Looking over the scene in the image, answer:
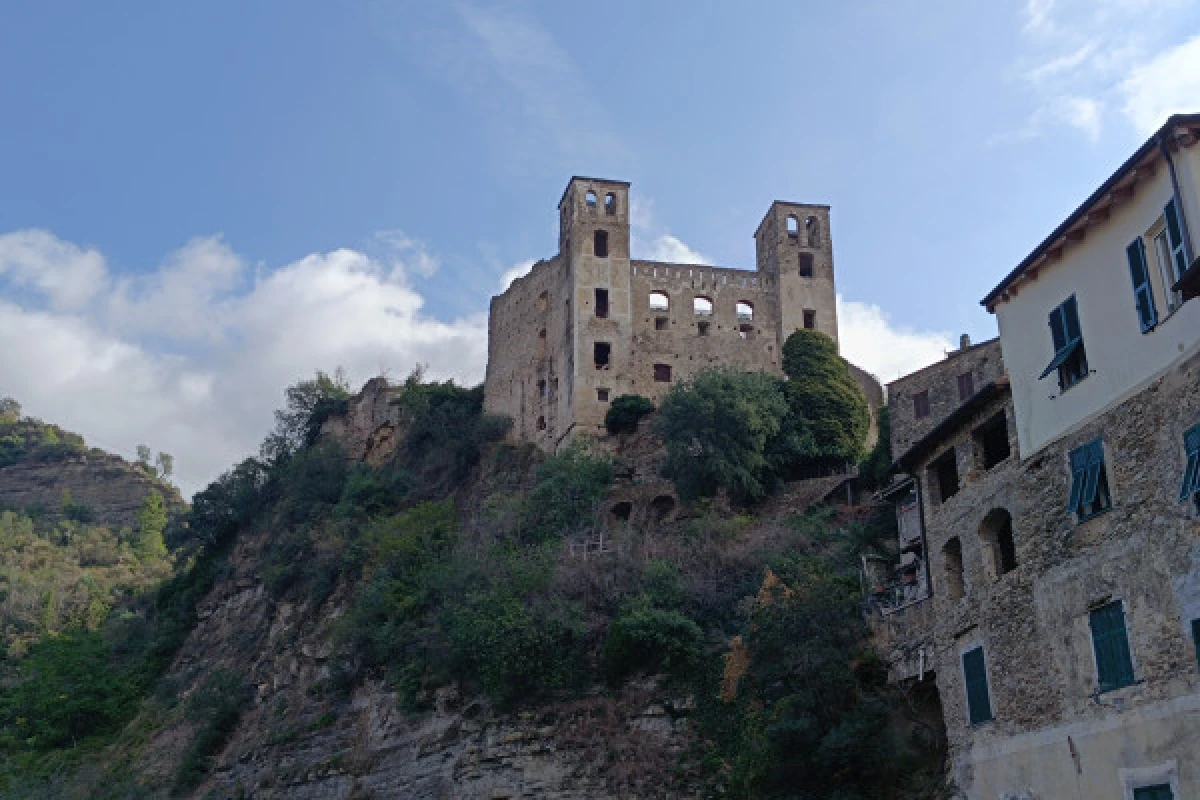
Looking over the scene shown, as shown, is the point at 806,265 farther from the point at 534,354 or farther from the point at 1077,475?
the point at 1077,475

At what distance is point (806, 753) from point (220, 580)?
131 ft

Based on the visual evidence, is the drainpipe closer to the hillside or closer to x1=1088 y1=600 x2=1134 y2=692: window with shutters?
x1=1088 y1=600 x2=1134 y2=692: window with shutters

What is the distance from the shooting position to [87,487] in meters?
98.1

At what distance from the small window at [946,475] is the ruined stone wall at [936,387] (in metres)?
7.57

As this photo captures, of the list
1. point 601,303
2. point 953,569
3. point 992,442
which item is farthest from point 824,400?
point 992,442

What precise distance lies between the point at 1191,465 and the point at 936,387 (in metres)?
17.3

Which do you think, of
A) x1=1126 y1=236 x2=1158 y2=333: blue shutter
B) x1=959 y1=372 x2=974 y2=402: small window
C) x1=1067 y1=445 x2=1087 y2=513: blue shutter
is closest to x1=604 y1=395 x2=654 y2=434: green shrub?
x1=959 y1=372 x2=974 y2=402: small window

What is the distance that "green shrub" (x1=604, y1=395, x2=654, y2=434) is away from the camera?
4700 cm

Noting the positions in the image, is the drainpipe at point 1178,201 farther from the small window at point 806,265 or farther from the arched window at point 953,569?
the small window at point 806,265

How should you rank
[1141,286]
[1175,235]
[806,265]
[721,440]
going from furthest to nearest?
[806,265]
[721,440]
[1141,286]
[1175,235]

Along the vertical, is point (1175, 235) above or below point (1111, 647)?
above

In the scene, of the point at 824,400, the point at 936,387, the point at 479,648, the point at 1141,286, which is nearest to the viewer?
the point at 1141,286

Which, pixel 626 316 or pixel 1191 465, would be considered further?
pixel 626 316

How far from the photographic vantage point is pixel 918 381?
33375 millimetres
